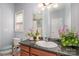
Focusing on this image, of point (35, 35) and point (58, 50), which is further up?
point (35, 35)

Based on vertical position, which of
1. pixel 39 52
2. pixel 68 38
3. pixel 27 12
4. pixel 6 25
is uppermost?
pixel 27 12

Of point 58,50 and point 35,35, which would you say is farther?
point 35,35

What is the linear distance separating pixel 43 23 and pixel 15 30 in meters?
0.35

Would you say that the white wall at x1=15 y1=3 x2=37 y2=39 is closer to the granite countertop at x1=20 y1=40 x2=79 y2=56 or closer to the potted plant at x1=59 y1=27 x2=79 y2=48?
Result: the granite countertop at x1=20 y1=40 x2=79 y2=56

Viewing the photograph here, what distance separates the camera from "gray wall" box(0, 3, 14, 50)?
5.40ft

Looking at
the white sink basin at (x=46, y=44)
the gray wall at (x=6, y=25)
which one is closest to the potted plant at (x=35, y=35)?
the white sink basin at (x=46, y=44)

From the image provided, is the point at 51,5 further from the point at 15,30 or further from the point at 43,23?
the point at 15,30

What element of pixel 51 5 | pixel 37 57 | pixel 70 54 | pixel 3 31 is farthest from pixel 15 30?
pixel 70 54

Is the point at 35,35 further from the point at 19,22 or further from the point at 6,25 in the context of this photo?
the point at 6,25

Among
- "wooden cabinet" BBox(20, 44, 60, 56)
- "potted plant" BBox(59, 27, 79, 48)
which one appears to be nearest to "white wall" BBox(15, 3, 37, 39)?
"wooden cabinet" BBox(20, 44, 60, 56)

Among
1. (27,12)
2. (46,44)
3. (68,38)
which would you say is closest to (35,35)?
(46,44)

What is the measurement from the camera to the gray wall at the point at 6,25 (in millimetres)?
1646

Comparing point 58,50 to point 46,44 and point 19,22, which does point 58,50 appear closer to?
point 46,44

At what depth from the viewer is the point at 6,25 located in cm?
166
